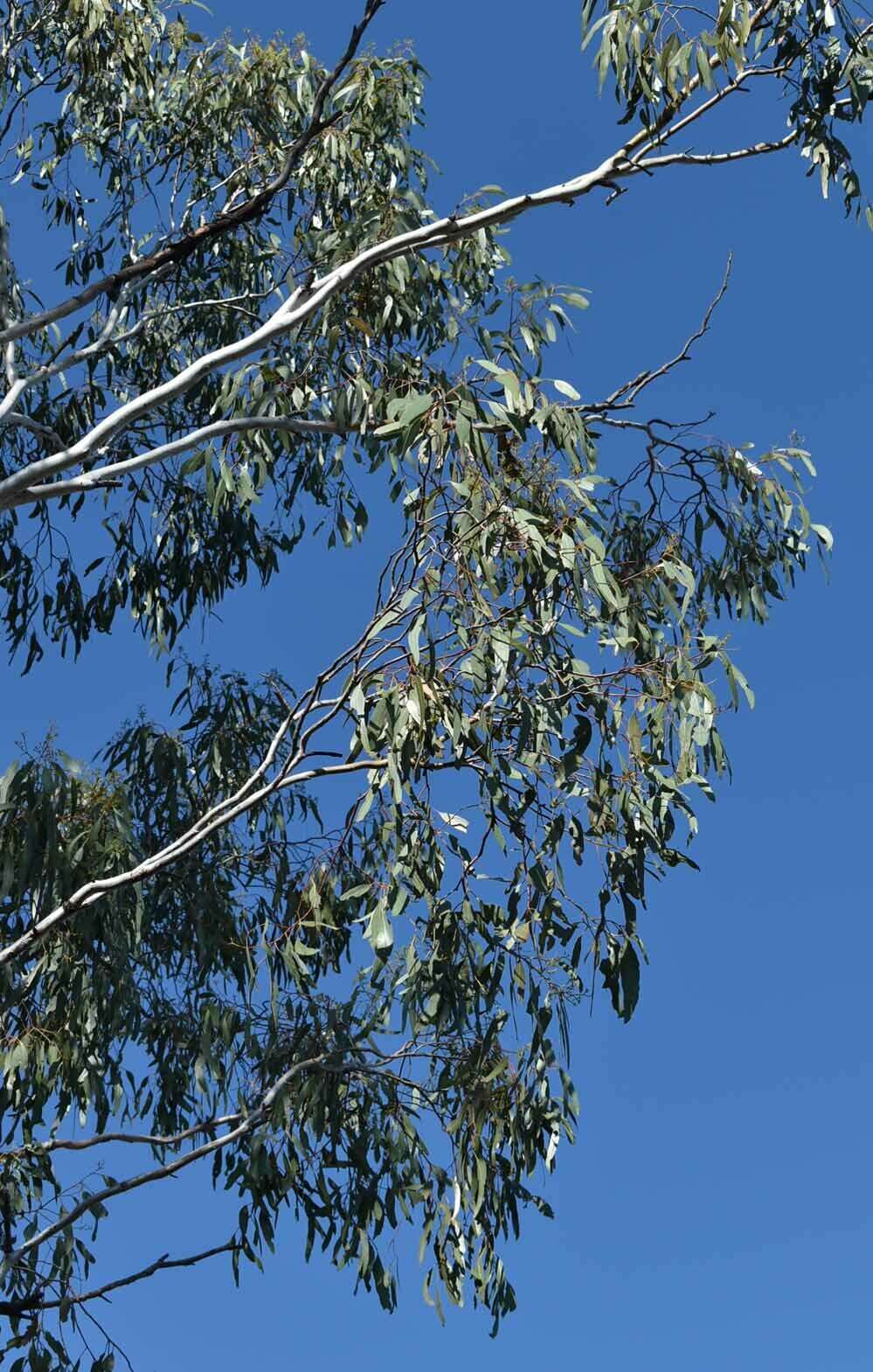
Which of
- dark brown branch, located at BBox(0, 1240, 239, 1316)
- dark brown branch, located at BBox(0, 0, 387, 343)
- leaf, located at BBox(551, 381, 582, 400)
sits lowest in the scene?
dark brown branch, located at BBox(0, 1240, 239, 1316)

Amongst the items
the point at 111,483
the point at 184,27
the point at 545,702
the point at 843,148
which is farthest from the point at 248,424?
the point at 184,27

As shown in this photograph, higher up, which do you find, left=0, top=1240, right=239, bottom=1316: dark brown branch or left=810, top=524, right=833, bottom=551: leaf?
left=810, top=524, right=833, bottom=551: leaf

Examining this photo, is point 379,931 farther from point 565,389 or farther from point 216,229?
point 216,229

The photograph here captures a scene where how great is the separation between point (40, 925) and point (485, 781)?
1.35 meters

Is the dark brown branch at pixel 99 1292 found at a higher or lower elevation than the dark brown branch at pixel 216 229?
lower

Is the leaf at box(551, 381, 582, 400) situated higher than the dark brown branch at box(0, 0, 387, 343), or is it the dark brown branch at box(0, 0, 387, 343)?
the dark brown branch at box(0, 0, 387, 343)

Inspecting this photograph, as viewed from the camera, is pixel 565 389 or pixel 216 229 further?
pixel 216 229

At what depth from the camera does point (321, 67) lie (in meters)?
8.10

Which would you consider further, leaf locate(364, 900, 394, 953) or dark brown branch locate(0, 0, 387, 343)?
dark brown branch locate(0, 0, 387, 343)

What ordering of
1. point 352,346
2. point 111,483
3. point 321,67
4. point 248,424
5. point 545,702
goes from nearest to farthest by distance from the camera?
point 545,702
point 111,483
point 248,424
point 352,346
point 321,67

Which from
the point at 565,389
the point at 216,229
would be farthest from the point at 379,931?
the point at 216,229

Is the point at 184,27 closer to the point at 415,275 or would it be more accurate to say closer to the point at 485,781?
the point at 415,275

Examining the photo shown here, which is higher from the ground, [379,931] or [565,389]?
[565,389]

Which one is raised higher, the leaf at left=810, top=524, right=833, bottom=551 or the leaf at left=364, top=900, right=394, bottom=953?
the leaf at left=810, top=524, right=833, bottom=551
